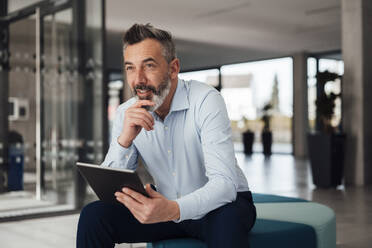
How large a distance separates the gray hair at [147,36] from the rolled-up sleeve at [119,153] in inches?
13.9

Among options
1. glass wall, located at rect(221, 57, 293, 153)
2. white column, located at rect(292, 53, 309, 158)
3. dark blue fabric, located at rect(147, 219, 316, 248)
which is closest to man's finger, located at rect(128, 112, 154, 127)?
dark blue fabric, located at rect(147, 219, 316, 248)

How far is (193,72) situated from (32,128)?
12392 millimetres

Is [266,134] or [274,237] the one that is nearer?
[274,237]

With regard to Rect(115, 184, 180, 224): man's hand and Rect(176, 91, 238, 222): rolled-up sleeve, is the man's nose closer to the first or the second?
Rect(176, 91, 238, 222): rolled-up sleeve

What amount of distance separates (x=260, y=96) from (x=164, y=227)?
14.3m

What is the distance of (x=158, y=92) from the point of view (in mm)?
1795

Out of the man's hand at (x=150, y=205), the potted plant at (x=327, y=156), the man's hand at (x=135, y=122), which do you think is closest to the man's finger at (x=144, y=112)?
the man's hand at (x=135, y=122)

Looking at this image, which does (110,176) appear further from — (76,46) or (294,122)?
(294,122)

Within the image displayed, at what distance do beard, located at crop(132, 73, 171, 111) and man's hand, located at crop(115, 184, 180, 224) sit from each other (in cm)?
40

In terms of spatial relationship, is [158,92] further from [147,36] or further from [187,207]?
[187,207]

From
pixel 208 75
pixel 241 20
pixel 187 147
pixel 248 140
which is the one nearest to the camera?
pixel 187 147

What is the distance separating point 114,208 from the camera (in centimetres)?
180

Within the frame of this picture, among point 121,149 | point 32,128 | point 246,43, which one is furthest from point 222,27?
point 121,149

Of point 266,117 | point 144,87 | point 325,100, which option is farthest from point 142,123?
point 266,117
